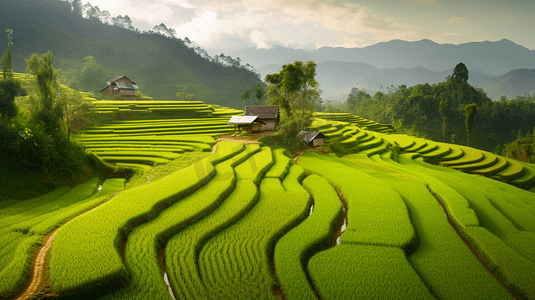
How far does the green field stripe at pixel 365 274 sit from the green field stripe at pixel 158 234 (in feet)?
11.4

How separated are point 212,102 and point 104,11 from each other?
212 ft

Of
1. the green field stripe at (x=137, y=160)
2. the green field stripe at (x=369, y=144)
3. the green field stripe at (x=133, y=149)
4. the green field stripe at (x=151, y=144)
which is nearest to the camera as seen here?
the green field stripe at (x=137, y=160)

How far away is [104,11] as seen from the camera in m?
98.6

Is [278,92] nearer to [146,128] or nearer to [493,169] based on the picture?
[146,128]

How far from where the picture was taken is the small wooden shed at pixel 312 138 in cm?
2470

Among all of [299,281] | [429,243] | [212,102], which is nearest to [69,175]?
[299,281]

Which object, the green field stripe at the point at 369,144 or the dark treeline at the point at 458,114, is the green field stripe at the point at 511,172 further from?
the dark treeline at the point at 458,114

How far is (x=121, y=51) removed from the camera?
84688 millimetres

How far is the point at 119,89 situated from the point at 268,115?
1154 inches

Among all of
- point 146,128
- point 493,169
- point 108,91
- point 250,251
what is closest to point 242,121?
point 146,128

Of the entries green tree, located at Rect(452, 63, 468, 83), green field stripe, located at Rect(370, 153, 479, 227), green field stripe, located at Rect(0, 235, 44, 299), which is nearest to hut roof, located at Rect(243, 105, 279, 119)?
green field stripe, located at Rect(370, 153, 479, 227)

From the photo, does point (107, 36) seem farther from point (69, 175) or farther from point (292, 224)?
point (292, 224)

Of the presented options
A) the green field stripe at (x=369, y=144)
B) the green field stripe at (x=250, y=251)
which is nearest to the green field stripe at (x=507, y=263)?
the green field stripe at (x=250, y=251)

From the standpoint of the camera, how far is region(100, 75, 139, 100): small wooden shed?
42.7 meters
